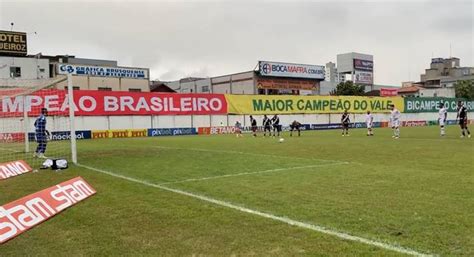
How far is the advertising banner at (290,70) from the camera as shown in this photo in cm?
7094

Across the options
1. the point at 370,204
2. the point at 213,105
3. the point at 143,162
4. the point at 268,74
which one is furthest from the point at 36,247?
the point at 268,74

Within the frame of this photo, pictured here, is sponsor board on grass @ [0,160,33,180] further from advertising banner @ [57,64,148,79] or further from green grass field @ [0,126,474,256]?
advertising banner @ [57,64,148,79]

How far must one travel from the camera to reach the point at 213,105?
4422 centimetres

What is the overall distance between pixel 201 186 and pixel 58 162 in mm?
6188

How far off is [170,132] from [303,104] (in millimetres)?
17417

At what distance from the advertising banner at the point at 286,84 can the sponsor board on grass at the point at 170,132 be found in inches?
1234

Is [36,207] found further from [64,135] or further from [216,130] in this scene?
[216,130]

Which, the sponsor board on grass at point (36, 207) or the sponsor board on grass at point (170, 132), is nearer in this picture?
the sponsor board on grass at point (36, 207)

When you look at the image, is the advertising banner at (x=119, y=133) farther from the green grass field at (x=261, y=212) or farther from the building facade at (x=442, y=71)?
the building facade at (x=442, y=71)

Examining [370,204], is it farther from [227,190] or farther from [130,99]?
[130,99]

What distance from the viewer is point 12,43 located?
61562 millimetres

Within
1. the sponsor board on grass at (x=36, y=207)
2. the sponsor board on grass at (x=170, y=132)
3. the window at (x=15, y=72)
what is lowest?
the sponsor board on grass at (x=36, y=207)

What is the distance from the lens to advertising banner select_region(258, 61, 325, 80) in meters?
70.9

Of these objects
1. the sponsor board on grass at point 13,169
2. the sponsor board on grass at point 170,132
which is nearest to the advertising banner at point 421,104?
the sponsor board on grass at point 170,132
